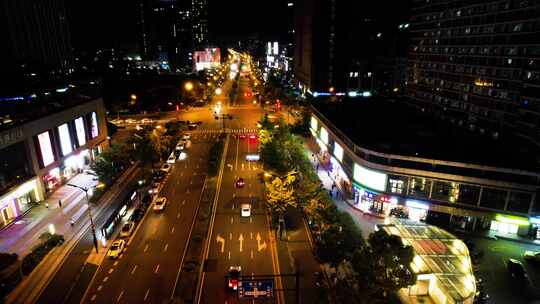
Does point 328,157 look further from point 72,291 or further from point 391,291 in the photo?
point 72,291

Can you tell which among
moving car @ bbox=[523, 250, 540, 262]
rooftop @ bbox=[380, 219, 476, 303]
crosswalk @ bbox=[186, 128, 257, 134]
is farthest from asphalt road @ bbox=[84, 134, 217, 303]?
moving car @ bbox=[523, 250, 540, 262]

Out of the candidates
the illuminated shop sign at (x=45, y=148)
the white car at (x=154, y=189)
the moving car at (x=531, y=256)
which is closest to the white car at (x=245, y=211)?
the white car at (x=154, y=189)

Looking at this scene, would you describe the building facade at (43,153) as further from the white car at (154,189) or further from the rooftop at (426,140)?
the rooftop at (426,140)

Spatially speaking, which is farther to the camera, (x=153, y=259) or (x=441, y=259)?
(x=153, y=259)

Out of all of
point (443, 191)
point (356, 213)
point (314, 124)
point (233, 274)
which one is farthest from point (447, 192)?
point (314, 124)

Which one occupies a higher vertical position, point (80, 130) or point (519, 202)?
point (80, 130)

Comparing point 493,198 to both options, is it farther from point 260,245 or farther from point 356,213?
point 260,245

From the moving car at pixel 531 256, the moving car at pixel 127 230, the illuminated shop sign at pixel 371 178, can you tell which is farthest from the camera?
the illuminated shop sign at pixel 371 178
